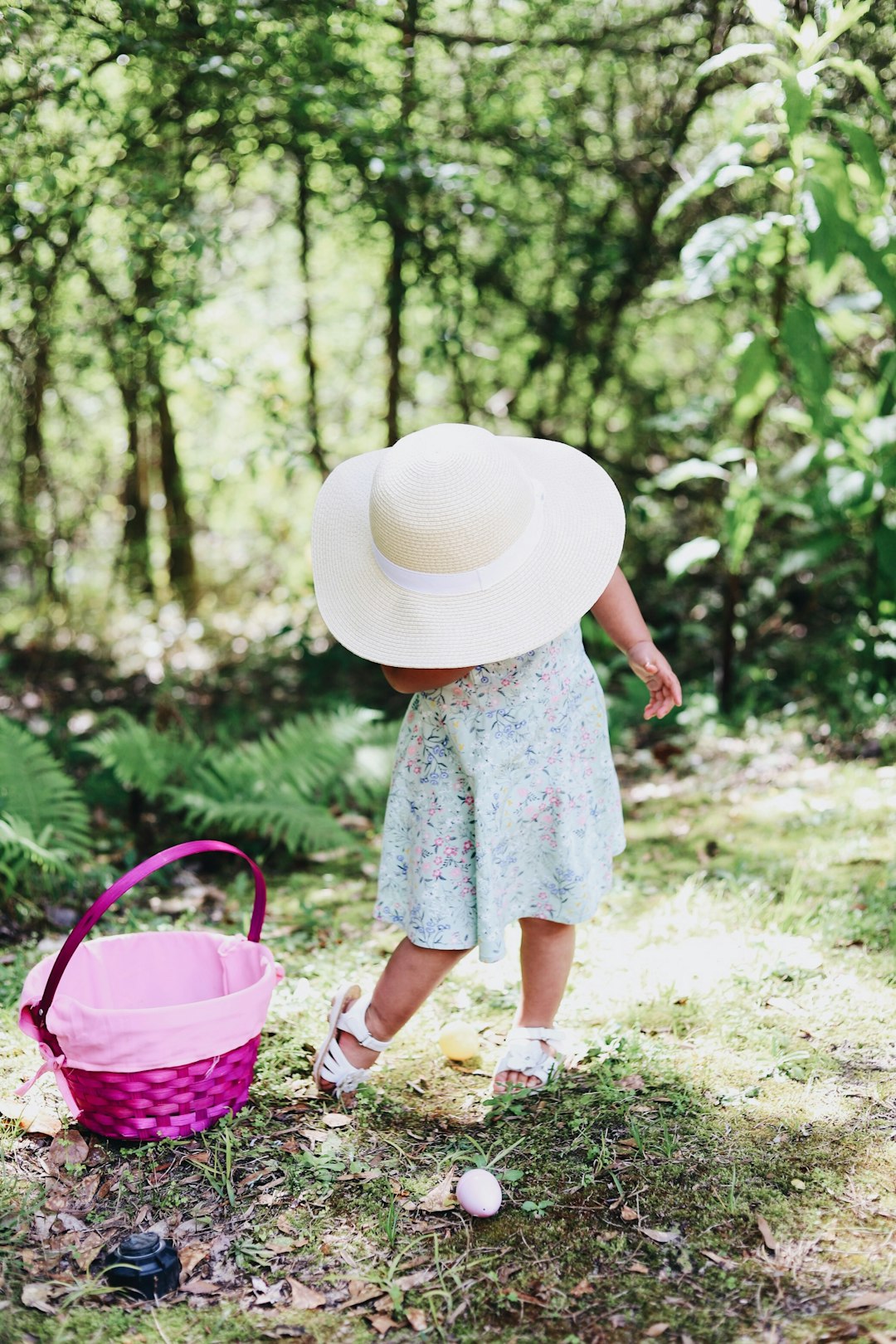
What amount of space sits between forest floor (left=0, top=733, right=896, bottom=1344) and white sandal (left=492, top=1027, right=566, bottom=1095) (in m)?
0.04

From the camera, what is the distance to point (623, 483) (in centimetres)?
591

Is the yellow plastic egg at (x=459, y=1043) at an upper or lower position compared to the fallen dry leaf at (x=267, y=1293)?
lower

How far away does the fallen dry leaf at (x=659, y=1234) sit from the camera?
1995 millimetres

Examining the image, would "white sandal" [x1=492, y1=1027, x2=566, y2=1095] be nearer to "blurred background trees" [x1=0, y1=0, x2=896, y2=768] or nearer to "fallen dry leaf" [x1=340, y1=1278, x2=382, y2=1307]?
"fallen dry leaf" [x1=340, y1=1278, x2=382, y2=1307]

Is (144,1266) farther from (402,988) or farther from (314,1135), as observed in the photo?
(402,988)

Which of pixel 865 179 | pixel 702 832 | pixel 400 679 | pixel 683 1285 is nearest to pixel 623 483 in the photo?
pixel 865 179

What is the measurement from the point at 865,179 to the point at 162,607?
439 centimetres

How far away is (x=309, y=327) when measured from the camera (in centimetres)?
597

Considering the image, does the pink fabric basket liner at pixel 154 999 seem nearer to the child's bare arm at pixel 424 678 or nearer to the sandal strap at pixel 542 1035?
the sandal strap at pixel 542 1035

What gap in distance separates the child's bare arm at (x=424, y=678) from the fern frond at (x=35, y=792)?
1.79 metres

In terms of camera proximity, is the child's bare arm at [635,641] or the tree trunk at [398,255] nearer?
the child's bare arm at [635,641]

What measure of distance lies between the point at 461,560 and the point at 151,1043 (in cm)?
111

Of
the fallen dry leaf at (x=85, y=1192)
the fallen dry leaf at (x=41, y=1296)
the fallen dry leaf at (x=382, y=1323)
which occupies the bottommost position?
the fallen dry leaf at (x=85, y=1192)

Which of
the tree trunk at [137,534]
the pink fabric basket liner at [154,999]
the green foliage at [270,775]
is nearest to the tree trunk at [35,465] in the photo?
the tree trunk at [137,534]
